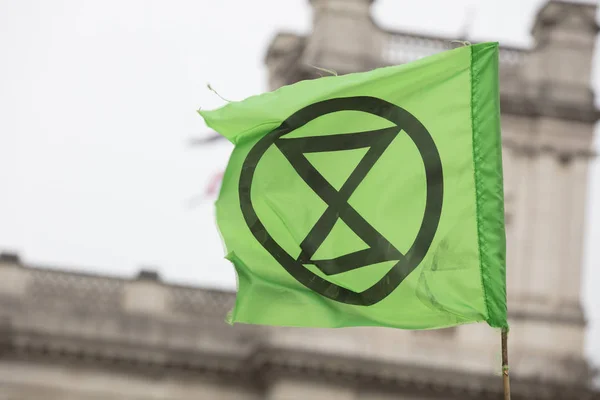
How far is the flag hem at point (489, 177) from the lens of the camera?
11188mm

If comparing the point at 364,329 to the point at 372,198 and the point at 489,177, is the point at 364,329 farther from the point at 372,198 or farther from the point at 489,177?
the point at 489,177

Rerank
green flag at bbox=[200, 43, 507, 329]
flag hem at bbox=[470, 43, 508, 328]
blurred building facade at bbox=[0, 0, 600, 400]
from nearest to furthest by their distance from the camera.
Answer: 1. flag hem at bbox=[470, 43, 508, 328]
2. green flag at bbox=[200, 43, 507, 329]
3. blurred building facade at bbox=[0, 0, 600, 400]

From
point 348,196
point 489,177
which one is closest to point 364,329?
point 348,196

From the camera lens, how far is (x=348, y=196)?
1181cm

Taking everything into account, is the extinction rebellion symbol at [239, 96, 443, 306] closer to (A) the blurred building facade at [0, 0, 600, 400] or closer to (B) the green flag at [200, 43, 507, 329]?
(B) the green flag at [200, 43, 507, 329]

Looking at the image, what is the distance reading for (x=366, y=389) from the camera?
1294 inches

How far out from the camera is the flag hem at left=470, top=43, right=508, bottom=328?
440 inches

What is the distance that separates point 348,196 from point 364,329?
21.6m

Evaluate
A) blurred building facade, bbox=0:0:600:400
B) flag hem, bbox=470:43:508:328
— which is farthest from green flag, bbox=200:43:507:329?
blurred building facade, bbox=0:0:600:400

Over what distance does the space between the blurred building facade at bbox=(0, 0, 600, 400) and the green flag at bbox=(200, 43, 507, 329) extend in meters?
20.7

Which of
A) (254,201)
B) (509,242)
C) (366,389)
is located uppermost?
(254,201)

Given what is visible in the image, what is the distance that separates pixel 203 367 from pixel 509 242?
22.0ft

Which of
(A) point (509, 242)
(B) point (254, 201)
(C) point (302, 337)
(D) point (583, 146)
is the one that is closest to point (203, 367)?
(C) point (302, 337)

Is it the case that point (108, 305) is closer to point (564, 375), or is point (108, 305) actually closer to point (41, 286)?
point (41, 286)
